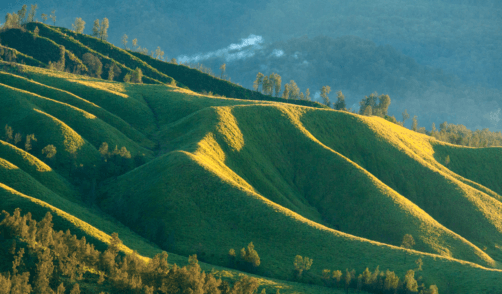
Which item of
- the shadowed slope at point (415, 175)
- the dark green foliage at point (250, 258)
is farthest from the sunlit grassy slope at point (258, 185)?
the dark green foliage at point (250, 258)

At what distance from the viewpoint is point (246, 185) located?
11300 cm

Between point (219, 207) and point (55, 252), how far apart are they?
146ft

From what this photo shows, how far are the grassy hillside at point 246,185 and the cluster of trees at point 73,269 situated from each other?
778 cm

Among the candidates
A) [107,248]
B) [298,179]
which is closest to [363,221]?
[298,179]

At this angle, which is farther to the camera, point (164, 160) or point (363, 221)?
Answer: point (363, 221)

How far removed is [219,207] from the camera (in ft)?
305

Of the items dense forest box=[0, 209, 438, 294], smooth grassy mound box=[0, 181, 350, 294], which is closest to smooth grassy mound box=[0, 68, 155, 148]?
smooth grassy mound box=[0, 181, 350, 294]

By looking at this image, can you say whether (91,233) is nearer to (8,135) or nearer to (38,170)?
(38,170)

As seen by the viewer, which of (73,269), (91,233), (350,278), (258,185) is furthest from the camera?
(258,185)

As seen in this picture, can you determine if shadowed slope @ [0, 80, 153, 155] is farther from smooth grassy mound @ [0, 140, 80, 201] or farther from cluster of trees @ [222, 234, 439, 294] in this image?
cluster of trees @ [222, 234, 439, 294]

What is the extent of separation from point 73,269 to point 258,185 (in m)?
73.5

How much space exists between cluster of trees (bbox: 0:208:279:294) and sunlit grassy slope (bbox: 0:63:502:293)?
9.05 m

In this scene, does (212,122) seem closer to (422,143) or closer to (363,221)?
(363,221)

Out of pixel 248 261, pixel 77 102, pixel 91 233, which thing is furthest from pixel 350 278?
pixel 77 102
